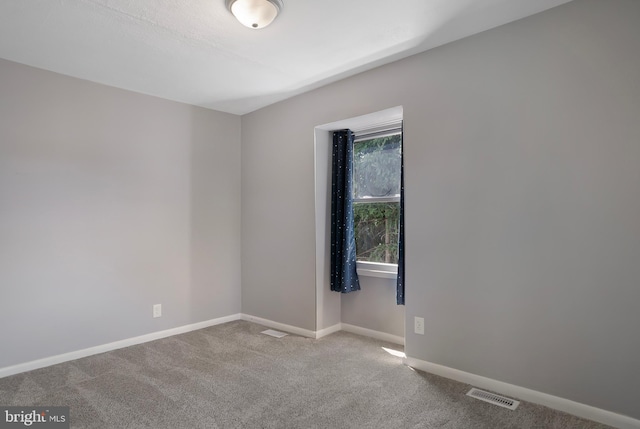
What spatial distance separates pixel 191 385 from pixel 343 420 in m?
1.13

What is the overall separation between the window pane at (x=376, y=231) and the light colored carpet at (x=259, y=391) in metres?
0.85

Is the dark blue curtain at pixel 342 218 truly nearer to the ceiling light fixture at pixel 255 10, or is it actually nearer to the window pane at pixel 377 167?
the window pane at pixel 377 167

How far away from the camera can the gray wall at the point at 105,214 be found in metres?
2.84

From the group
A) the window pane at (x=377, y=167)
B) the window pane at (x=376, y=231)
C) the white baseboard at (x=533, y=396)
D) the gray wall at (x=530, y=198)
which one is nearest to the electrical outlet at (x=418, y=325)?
the gray wall at (x=530, y=198)

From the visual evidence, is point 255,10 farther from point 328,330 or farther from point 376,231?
point 328,330

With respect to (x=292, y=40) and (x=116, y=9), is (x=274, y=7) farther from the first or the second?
(x=116, y=9)

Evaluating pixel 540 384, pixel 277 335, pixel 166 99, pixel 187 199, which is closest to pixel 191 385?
pixel 277 335

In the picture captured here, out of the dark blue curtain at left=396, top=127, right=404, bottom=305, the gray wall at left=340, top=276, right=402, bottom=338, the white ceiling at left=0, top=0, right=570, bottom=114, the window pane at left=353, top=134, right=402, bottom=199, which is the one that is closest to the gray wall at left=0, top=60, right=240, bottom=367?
the white ceiling at left=0, top=0, right=570, bottom=114

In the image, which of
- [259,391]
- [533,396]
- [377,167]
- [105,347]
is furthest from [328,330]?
[105,347]

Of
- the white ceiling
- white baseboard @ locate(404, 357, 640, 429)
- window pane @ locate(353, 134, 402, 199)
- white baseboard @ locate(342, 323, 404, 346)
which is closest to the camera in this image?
white baseboard @ locate(404, 357, 640, 429)

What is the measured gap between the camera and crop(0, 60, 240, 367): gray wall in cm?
284

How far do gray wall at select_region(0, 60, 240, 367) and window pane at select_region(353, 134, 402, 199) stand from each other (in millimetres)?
1477

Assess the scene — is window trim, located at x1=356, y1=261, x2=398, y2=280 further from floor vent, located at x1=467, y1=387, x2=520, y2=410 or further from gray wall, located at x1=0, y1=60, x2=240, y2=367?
gray wall, located at x1=0, y1=60, x2=240, y2=367

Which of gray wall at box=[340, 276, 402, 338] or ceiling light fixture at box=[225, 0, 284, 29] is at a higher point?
ceiling light fixture at box=[225, 0, 284, 29]
